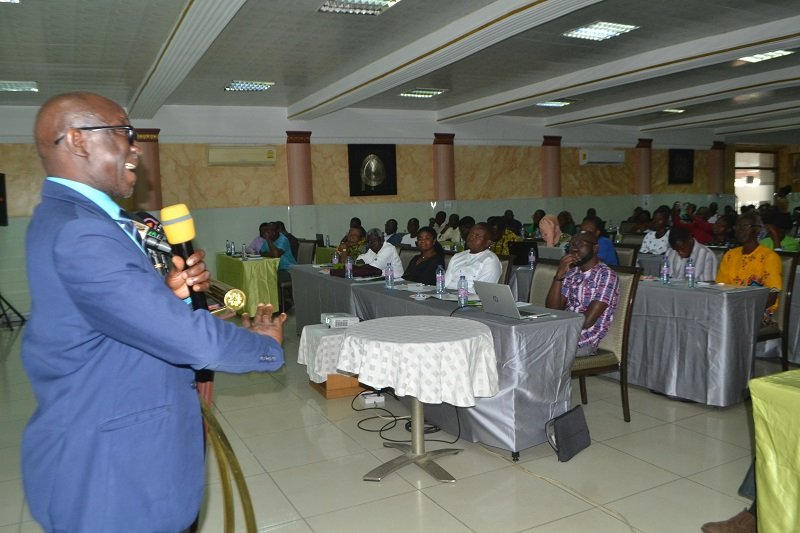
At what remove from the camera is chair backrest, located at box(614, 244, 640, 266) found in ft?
17.7

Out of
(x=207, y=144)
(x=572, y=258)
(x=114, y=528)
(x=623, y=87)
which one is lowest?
(x=114, y=528)

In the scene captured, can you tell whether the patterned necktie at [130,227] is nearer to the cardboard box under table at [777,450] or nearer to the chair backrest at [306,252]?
the cardboard box under table at [777,450]

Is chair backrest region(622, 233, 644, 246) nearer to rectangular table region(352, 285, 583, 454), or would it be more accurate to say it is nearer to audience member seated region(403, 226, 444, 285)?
audience member seated region(403, 226, 444, 285)

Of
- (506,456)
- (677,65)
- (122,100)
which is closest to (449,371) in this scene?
(506,456)

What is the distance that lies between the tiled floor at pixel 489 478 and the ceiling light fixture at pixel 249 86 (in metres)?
5.58

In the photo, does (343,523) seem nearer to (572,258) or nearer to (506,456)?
(506,456)

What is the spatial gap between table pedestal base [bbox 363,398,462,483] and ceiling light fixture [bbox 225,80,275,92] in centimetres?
654

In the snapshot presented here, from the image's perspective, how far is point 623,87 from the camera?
980 centimetres

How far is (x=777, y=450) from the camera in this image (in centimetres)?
196

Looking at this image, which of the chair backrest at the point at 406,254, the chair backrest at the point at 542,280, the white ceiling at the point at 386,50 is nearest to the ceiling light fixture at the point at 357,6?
the white ceiling at the point at 386,50

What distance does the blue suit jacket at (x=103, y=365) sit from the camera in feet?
3.51

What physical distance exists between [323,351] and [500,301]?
1.47 metres

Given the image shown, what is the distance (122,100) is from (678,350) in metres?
8.24

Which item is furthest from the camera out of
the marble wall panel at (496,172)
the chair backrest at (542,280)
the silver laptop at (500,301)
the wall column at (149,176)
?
the marble wall panel at (496,172)
